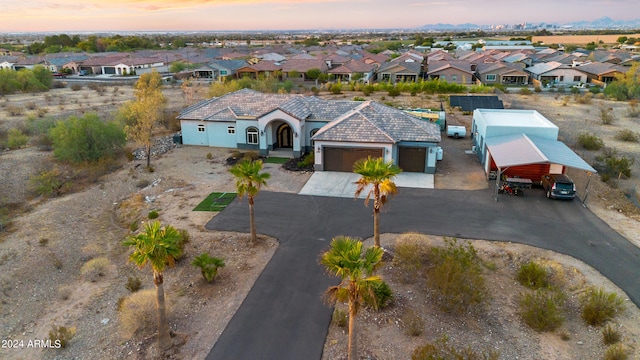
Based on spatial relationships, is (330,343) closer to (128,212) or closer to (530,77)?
(128,212)

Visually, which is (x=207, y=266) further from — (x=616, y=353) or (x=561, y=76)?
(x=561, y=76)

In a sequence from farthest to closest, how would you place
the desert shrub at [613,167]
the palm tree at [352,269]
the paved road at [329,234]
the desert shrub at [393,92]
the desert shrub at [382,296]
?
1. the desert shrub at [393,92]
2. the desert shrub at [613,167]
3. the desert shrub at [382,296]
4. the paved road at [329,234]
5. the palm tree at [352,269]

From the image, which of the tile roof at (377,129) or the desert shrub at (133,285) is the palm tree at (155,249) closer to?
the desert shrub at (133,285)

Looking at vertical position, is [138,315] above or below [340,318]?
above

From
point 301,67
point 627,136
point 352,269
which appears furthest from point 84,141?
point 301,67

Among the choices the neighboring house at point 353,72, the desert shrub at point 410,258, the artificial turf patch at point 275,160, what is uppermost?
the neighboring house at point 353,72

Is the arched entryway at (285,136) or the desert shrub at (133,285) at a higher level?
the arched entryway at (285,136)

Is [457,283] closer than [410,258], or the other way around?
[457,283]

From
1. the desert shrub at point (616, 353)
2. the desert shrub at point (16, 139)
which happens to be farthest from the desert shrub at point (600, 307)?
the desert shrub at point (16, 139)
